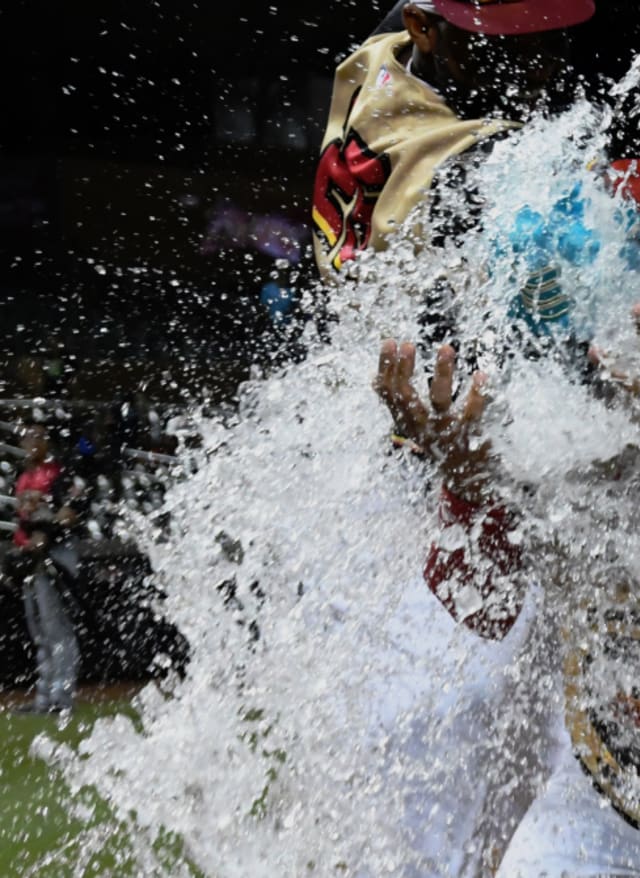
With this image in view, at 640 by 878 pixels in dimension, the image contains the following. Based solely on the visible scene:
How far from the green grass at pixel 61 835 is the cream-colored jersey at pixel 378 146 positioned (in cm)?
136

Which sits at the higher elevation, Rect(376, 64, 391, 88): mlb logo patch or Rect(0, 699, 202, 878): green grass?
Rect(376, 64, 391, 88): mlb logo patch

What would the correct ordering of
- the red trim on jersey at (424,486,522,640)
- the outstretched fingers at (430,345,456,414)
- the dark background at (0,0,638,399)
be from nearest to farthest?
the outstretched fingers at (430,345,456,414), the red trim on jersey at (424,486,522,640), the dark background at (0,0,638,399)

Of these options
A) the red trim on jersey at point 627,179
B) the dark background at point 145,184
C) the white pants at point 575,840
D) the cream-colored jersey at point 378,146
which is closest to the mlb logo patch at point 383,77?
the cream-colored jersey at point 378,146

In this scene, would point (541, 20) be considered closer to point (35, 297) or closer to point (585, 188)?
point (585, 188)

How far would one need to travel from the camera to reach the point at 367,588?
2123 millimetres

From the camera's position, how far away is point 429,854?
1.97m

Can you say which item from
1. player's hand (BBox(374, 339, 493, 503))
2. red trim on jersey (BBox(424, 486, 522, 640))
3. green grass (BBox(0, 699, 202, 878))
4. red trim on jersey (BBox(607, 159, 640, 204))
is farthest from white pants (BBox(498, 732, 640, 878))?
green grass (BBox(0, 699, 202, 878))

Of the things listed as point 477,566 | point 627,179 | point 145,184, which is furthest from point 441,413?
point 145,184

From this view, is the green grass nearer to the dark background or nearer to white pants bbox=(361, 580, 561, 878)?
white pants bbox=(361, 580, 561, 878)

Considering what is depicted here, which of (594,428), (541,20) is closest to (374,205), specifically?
(541,20)

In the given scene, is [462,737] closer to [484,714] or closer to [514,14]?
[484,714]

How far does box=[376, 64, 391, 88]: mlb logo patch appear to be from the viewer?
2.15 meters

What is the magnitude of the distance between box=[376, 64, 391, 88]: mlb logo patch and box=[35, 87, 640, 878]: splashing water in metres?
0.30

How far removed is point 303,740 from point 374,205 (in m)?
0.92
